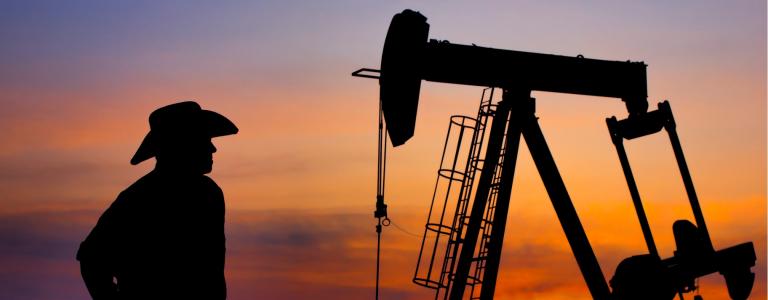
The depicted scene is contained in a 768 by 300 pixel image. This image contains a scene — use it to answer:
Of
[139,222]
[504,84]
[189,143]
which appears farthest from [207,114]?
[504,84]

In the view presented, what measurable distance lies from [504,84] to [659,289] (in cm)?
389

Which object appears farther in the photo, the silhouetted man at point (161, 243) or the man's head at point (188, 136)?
the man's head at point (188, 136)

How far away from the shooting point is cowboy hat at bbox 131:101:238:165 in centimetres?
320

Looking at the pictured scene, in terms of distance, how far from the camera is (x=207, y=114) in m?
3.20

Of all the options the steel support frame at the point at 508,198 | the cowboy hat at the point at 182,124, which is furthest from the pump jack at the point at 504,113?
the cowboy hat at the point at 182,124

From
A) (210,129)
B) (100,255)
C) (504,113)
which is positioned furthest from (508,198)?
(100,255)

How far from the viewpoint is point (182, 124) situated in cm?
321

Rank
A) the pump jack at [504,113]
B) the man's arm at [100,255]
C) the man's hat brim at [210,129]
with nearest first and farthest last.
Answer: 1. the man's arm at [100,255]
2. the man's hat brim at [210,129]
3. the pump jack at [504,113]

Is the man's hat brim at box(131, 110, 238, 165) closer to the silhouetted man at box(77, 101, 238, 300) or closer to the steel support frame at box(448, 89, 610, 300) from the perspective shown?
the silhouetted man at box(77, 101, 238, 300)

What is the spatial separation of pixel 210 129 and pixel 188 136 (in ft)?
0.30

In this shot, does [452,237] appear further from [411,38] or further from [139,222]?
[139,222]

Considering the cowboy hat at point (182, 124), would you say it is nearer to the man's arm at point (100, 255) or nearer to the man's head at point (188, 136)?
the man's head at point (188, 136)

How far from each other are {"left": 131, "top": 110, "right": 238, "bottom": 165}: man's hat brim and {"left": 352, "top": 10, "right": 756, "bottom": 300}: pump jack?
5862 millimetres

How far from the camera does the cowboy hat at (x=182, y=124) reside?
3.20 m
